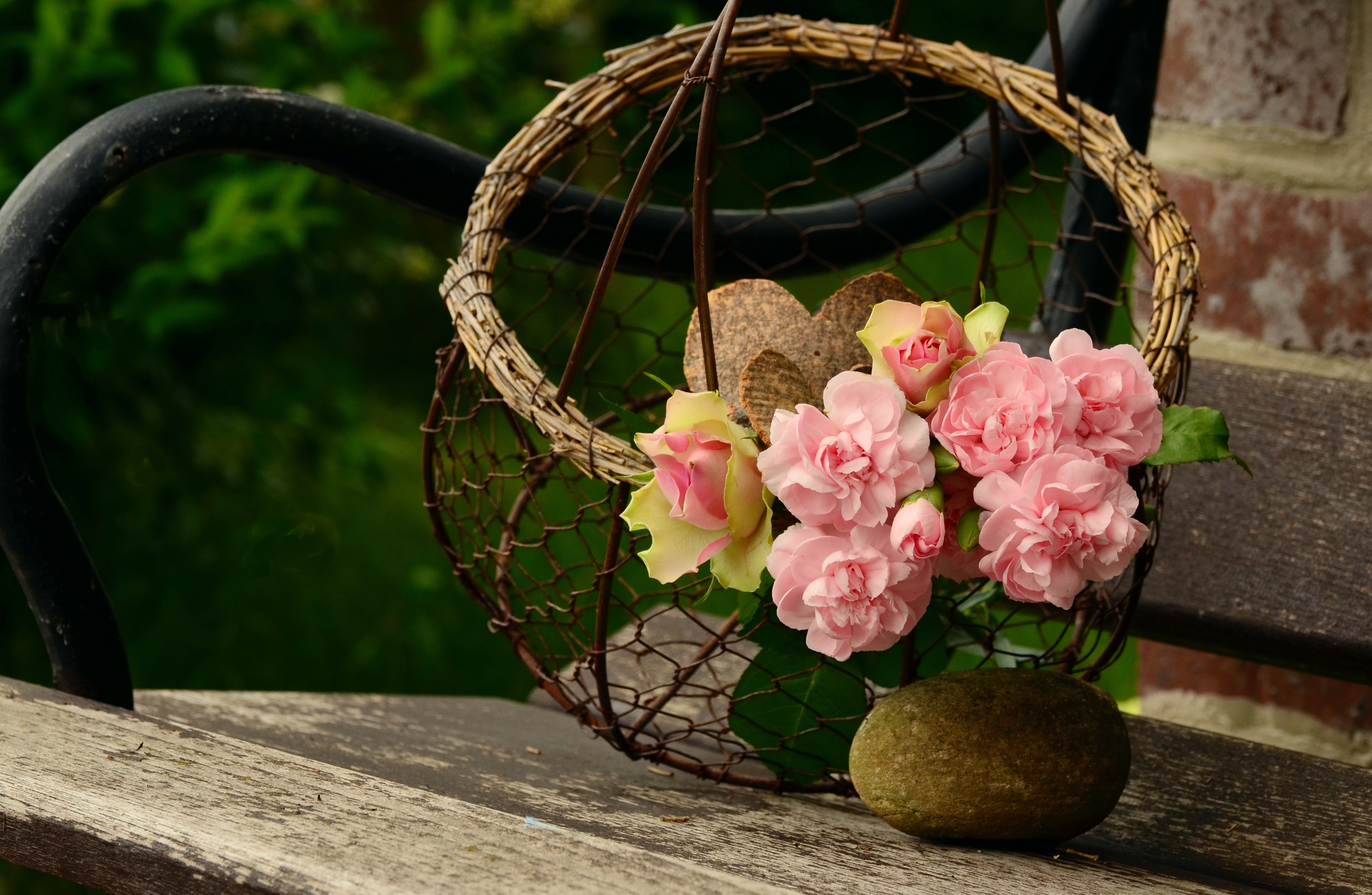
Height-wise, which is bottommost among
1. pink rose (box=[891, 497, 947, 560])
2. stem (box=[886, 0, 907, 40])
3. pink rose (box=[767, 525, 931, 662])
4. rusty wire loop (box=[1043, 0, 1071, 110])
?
pink rose (box=[767, 525, 931, 662])

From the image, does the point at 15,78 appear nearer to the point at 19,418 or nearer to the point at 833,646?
the point at 19,418

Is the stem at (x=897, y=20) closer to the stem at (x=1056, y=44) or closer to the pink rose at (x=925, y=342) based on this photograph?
the stem at (x=1056, y=44)

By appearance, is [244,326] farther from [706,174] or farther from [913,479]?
[913,479]

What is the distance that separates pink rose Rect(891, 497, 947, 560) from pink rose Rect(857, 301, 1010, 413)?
0.06m

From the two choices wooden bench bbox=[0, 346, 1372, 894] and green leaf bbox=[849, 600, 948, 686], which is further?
green leaf bbox=[849, 600, 948, 686]

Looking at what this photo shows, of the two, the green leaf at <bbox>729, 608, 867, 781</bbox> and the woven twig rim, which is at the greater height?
the woven twig rim

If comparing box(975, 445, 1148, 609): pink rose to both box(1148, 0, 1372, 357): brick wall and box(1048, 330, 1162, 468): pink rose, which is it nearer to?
box(1048, 330, 1162, 468): pink rose

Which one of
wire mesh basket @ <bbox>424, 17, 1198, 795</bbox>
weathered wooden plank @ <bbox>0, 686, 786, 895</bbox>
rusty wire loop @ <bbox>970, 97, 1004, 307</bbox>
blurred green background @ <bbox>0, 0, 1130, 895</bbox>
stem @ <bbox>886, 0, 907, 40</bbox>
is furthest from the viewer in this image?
blurred green background @ <bbox>0, 0, 1130, 895</bbox>

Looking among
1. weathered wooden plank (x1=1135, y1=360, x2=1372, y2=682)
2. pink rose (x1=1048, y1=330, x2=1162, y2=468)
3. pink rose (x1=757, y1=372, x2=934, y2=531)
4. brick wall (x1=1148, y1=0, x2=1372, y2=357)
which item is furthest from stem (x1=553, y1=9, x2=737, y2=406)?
brick wall (x1=1148, y1=0, x2=1372, y2=357)

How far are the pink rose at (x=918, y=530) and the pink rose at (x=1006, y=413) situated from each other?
3cm

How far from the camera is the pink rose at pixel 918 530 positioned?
1.69ft

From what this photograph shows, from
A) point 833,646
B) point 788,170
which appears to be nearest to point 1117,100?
→ point 833,646

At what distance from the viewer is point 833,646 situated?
552 millimetres

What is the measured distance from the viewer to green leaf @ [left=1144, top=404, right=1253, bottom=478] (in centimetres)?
55
